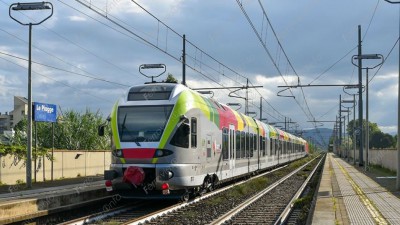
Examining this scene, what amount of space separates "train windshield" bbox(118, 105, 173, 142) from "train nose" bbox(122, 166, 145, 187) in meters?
0.88

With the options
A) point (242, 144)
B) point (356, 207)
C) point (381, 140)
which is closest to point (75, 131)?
point (242, 144)

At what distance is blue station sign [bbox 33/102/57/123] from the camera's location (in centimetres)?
2280

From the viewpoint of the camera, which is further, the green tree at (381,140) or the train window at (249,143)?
the green tree at (381,140)

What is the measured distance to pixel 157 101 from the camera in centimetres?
1478

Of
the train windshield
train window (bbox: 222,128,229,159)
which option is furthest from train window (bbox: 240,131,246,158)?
the train windshield

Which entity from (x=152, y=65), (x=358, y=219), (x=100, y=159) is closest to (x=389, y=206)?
(x=358, y=219)

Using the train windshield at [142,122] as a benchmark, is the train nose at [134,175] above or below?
below

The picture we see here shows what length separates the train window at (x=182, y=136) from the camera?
14.3 meters

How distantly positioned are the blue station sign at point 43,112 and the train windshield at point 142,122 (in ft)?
30.6

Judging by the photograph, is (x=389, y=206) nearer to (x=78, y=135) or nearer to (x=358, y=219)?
(x=358, y=219)

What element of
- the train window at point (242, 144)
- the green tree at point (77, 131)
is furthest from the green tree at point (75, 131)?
the train window at point (242, 144)

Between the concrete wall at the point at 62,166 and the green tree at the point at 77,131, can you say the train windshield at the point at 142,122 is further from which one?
the green tree at the point at 77,131

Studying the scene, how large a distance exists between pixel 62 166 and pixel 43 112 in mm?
4569

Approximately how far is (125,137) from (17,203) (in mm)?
3397
